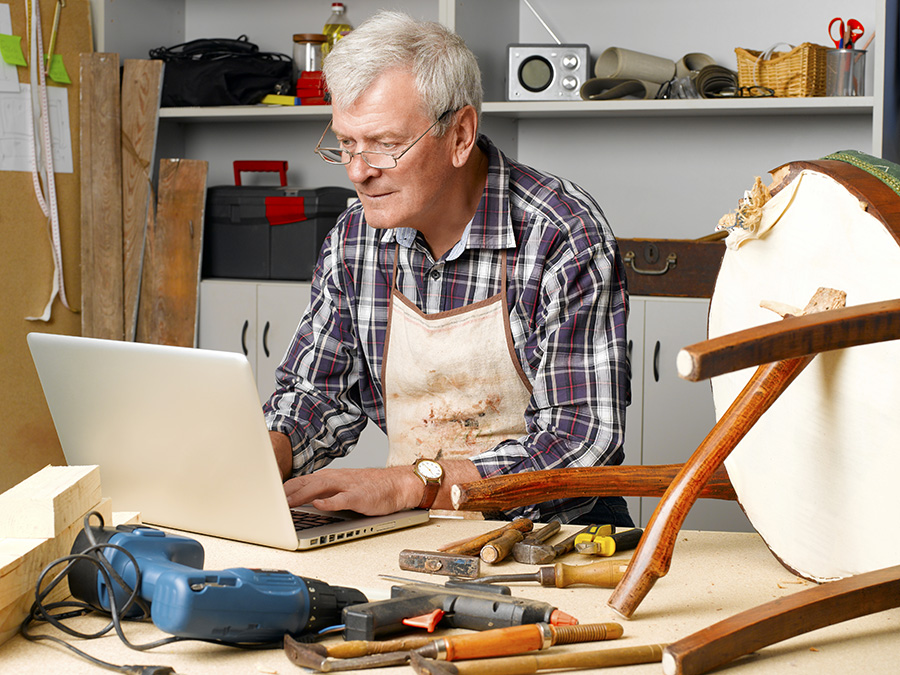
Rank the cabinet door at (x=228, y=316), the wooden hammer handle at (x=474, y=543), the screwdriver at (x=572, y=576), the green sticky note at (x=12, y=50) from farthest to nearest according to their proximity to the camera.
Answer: the cabinet door at (x=228, y=316), the green sticky note at (x=12, y=50), the wooden hammer handle at (x=474, y=543), the screwdriver at (x=572, y=576)

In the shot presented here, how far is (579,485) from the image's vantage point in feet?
3.76

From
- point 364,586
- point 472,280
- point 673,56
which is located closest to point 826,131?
point 673,56

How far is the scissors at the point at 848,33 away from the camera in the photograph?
258 cm

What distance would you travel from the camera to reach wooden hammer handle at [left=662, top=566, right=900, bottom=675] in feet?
2.51

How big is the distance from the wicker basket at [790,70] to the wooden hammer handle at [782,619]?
2.00 meters

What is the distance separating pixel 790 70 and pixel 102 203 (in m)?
2.11

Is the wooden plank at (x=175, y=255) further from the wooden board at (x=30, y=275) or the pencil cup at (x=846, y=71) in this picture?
the pencil cup at (x=846, y=71)

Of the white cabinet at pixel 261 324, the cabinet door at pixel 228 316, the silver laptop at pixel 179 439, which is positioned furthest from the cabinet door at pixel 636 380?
the silver laptop at pixel 179 439

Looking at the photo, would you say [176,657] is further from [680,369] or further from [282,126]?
[282,126]

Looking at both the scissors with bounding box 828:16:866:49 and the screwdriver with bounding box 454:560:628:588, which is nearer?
the screwdriver with bounding box 454:560:628:588

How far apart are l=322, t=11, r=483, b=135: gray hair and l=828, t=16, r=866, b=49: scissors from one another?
56.7 inches


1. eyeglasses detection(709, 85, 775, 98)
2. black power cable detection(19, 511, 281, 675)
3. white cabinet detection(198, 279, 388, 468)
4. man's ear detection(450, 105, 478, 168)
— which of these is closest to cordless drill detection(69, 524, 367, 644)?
black power cable detection(19, 511, 281, 675)

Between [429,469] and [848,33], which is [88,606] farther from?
[848,33]

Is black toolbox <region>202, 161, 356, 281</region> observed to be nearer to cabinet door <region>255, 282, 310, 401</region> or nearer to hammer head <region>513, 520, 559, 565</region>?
cabinet door <region>255, 282, 310, 401</region>
